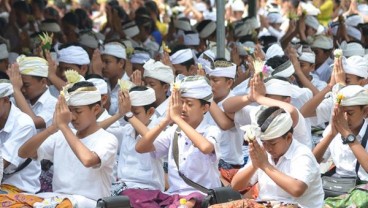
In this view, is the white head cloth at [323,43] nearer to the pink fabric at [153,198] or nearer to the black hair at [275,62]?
the black hair at [275,62]

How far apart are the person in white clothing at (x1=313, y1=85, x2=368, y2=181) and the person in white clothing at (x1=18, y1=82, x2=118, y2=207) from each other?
159 centimetres

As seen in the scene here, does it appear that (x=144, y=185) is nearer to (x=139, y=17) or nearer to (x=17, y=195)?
(x=17, y=195)

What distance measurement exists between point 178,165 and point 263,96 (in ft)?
2.96

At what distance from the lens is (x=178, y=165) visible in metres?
7.77

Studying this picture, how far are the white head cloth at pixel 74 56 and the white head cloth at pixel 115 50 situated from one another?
581 millimetres

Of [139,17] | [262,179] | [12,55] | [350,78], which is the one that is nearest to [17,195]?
[262,179]

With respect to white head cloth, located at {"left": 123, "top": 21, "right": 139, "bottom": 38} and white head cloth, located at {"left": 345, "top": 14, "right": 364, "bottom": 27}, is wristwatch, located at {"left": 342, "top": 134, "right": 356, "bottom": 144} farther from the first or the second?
white head cloth, located at {"left": 345, "top": 14, "right": 364, "bottom": 27}

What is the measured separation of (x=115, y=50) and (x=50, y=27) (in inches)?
127

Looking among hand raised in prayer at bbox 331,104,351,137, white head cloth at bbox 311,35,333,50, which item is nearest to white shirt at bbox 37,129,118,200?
hand raised in prayer at bbox 331,104,351,137

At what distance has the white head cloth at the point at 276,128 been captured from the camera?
6953 millimetres

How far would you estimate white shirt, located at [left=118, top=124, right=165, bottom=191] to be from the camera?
814 centimetres

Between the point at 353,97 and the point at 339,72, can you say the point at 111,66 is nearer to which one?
the point at 339,72

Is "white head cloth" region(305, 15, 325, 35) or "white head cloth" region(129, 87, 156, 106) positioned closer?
"white head cloth" region(129, 87, 156, 106)

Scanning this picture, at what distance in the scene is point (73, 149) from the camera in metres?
7.35
